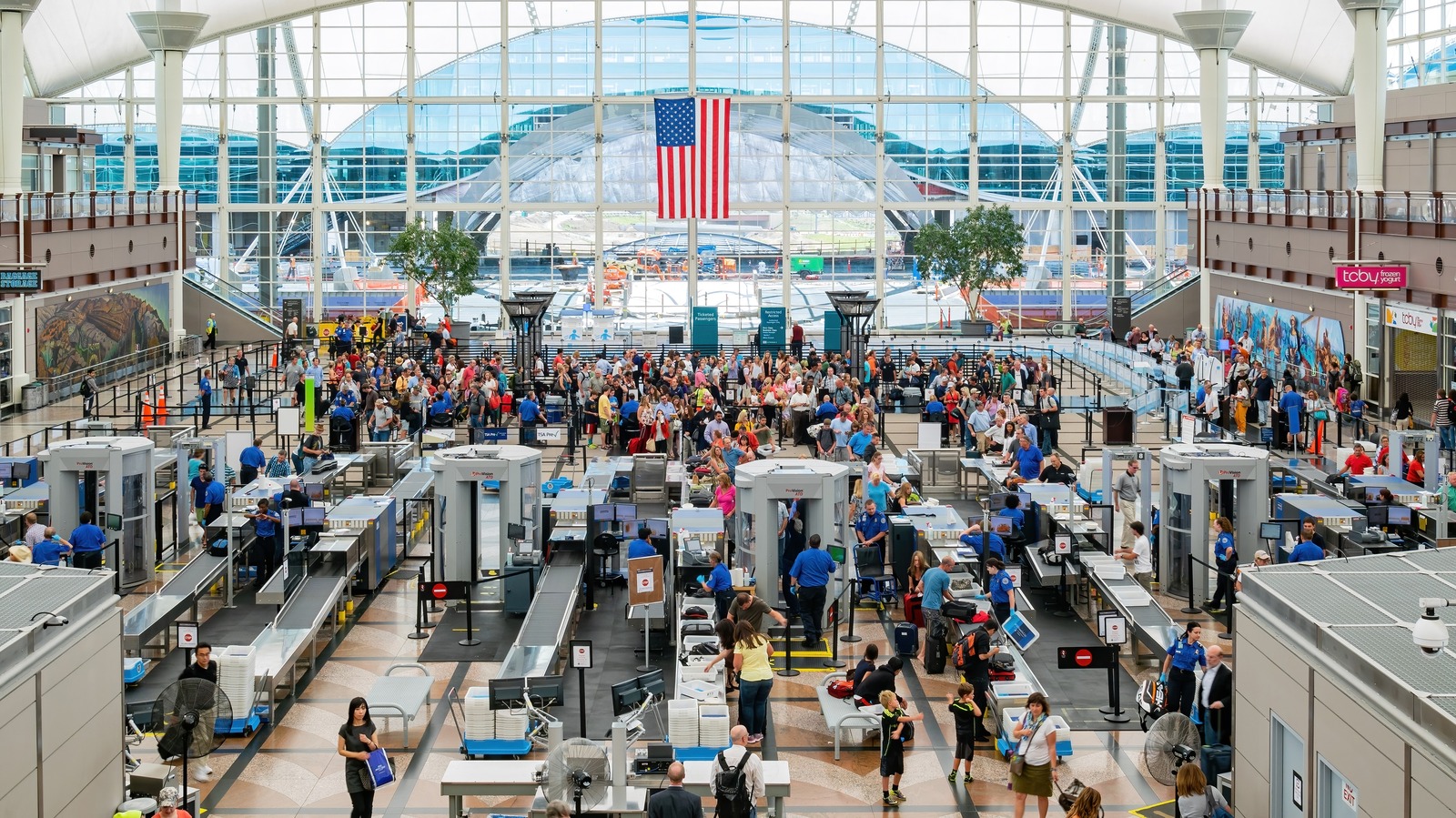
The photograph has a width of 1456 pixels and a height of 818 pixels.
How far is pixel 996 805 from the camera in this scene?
13.2 metres

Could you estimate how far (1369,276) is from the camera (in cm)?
3200

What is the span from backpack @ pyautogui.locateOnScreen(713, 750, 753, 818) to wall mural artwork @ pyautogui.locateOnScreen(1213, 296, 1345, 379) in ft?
88.7

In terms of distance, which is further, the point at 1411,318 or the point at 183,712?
the point at 1411,318

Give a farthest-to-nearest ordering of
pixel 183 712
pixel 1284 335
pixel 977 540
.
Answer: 1. pixel 1284 335
2. pixel 977 540
3. pixel 183 712

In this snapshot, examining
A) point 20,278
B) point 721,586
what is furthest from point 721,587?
point 20,278

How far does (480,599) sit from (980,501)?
8.60 meters

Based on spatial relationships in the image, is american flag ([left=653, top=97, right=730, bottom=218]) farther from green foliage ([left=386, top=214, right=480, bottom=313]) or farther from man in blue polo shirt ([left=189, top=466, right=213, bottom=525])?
man in blue polo shirt ([left=189, top=466, right=213, bottom=525])

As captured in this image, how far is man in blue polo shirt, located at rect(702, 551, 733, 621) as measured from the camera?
17.3 metres

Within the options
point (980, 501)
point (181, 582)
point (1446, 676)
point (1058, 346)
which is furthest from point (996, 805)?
point (1058, 346)

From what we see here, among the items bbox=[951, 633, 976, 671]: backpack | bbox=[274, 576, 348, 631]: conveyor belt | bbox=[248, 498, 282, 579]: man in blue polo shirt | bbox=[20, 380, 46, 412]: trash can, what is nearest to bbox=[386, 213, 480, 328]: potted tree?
bbox=[20, 380, 46, 412]: trash can

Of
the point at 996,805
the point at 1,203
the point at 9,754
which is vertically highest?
the point at 1,203

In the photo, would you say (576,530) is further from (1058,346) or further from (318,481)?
(1058,346)

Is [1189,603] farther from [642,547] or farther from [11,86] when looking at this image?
[11,86]

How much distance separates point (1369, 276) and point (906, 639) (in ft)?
62.1
